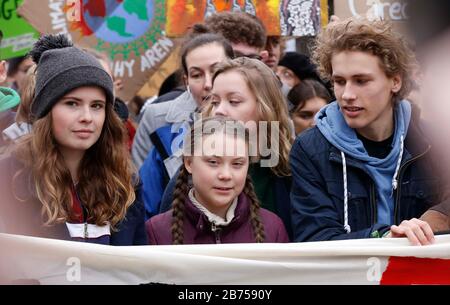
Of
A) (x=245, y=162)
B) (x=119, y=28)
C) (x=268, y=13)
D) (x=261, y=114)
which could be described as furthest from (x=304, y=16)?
(x=245, y=162)

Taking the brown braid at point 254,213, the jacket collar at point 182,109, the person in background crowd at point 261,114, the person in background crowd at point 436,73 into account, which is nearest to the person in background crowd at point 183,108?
the jacket collar at point 182,109

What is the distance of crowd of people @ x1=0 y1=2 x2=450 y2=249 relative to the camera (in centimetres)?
346

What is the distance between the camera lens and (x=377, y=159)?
3.72m

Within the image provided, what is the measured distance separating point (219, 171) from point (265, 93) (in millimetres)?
712

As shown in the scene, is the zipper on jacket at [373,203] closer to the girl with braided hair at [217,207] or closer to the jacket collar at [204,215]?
the girl with braided hair at [217,207]

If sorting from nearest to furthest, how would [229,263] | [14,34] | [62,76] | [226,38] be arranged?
[229,263] < [62,76] < [226,38] < [14,34]

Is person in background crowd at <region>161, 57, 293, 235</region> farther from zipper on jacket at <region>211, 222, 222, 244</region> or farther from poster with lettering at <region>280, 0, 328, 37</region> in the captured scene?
poster with lettering at <region>280, 0, 328, 37</region>

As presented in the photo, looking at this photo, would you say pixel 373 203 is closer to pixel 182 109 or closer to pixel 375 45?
pixel 375 45

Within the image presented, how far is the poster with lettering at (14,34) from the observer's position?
5930 millimetres

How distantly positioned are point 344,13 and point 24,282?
285 cm

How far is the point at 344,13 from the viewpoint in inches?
207

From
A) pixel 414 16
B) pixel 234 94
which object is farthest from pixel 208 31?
pixel 414 16

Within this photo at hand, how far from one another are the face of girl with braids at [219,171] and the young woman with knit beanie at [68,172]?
26cm

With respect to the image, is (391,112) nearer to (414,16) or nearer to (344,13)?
(414,16)
